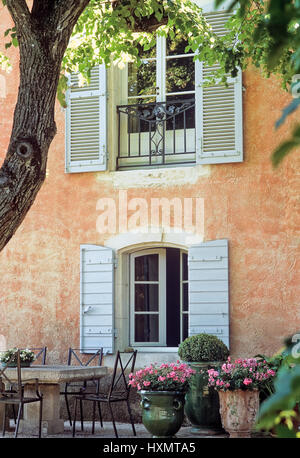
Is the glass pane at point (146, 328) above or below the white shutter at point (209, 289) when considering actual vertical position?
below

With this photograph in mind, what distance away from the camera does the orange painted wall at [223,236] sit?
8.27m

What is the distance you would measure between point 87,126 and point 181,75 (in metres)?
1.29

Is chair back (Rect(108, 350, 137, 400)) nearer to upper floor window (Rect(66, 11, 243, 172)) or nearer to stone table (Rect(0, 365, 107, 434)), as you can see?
stone table (Rect(0, 365, 107, 434))

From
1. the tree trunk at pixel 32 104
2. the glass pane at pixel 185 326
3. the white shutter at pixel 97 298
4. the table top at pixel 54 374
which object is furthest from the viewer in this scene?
the glass pane at pixel 185 326

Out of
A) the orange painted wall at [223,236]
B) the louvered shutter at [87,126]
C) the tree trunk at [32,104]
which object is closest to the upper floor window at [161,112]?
the louvered shutter at [87,126]

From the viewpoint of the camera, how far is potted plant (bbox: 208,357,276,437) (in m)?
6.77

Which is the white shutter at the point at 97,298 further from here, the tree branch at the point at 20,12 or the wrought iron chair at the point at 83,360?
the tree branch at the point at 20,12

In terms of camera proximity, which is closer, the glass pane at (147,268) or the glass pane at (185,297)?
the glass pane at (185,297)

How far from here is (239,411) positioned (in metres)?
6.78

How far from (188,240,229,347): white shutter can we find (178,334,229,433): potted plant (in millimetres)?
546

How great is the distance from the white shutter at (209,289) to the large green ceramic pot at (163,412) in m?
1.55

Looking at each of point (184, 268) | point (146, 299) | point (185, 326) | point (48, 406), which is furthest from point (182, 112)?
point (48, 406)

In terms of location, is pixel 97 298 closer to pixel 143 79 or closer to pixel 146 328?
pixel 146 328

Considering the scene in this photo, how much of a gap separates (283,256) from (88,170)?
258cm
